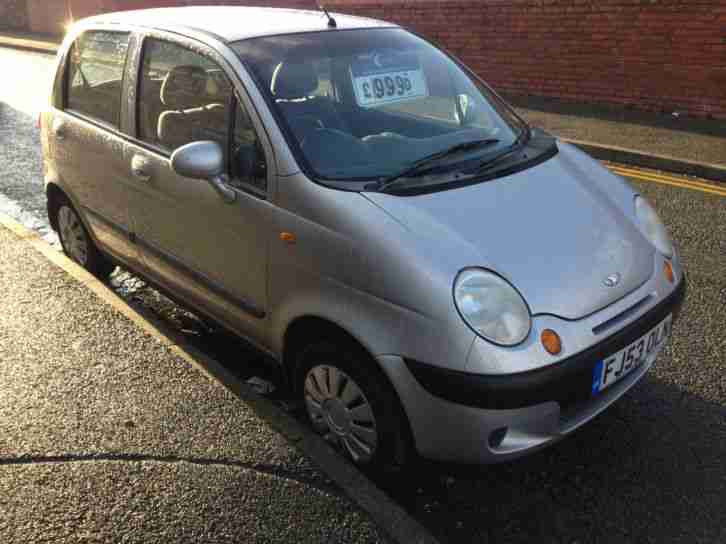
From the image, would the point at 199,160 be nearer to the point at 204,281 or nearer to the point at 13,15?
the point at 204,281

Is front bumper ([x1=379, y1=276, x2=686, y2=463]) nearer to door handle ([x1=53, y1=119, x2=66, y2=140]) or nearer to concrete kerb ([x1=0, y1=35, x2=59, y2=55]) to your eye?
door handle ([x1=53, y1=119, x2=66, y2=140])

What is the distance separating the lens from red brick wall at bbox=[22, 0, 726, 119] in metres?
8.88

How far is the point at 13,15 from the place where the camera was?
24812mm

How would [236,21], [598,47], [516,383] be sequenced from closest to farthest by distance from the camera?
[516,383]
[236,21]
[598,47]

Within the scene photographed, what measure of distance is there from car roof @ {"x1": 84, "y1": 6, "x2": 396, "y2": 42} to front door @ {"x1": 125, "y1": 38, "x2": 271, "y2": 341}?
0.48 feet

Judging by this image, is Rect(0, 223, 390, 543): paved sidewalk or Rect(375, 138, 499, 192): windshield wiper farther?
Rect(375, 138, 499, 192): windshield wiper

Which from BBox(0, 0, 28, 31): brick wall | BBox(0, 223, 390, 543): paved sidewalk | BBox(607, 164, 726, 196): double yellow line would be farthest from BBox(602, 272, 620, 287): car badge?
BBox(0, 0, 28, 31): brick wall

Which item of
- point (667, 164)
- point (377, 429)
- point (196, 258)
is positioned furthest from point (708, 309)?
point (667, 164)

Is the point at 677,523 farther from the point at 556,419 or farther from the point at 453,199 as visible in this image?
the point at 453,199

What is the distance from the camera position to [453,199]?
2.80 meters

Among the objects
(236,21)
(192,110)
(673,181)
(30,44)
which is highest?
(236,21)

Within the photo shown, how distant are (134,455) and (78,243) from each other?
231cm

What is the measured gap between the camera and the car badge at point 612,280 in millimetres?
2666

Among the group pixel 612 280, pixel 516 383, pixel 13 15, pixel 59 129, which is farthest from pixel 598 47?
pixel 13 15
